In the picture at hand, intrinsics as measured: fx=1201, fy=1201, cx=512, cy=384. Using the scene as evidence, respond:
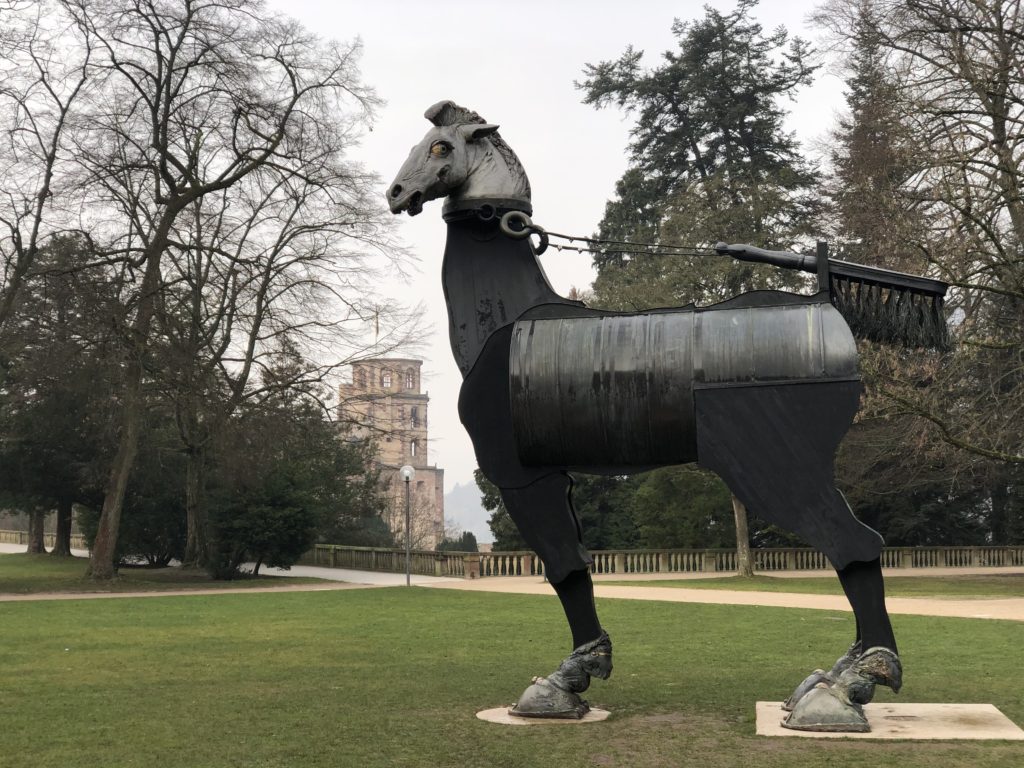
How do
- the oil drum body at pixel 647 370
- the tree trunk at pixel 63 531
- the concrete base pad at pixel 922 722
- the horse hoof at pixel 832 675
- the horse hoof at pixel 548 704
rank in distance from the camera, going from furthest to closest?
the tree trunk at pixel 63 531 → the horse hoof at pixel 548 704 → the horse hoof at pixel 832 675 → the oil drum body at pixel 647 370 → the concrete base pad at pixel 922 722

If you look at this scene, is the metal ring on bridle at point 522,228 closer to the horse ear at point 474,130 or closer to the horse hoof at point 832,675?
the horse ear at point 474,130

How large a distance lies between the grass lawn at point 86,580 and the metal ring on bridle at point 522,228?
21.7 m

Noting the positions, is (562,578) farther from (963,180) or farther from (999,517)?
(999,517)

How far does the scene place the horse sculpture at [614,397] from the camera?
7406 millimetres

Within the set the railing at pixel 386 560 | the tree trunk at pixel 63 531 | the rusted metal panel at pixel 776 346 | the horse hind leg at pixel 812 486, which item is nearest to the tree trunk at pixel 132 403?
the railing at pixel 386 560

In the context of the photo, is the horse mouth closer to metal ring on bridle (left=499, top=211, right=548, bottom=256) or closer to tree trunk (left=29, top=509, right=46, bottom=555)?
metal ring on bridle (left=499, top=211, right=548, bottom=256)

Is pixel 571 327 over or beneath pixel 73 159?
beneath

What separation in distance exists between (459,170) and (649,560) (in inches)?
1061

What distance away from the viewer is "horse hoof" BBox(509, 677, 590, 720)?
26.7ft

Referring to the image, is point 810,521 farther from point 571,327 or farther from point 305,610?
point 305,610

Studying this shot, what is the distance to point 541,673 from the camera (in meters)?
11.2

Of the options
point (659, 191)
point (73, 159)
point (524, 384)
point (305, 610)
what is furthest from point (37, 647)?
point (659, 191)

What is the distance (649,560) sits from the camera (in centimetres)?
3403

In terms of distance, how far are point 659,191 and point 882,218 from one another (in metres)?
19.8
